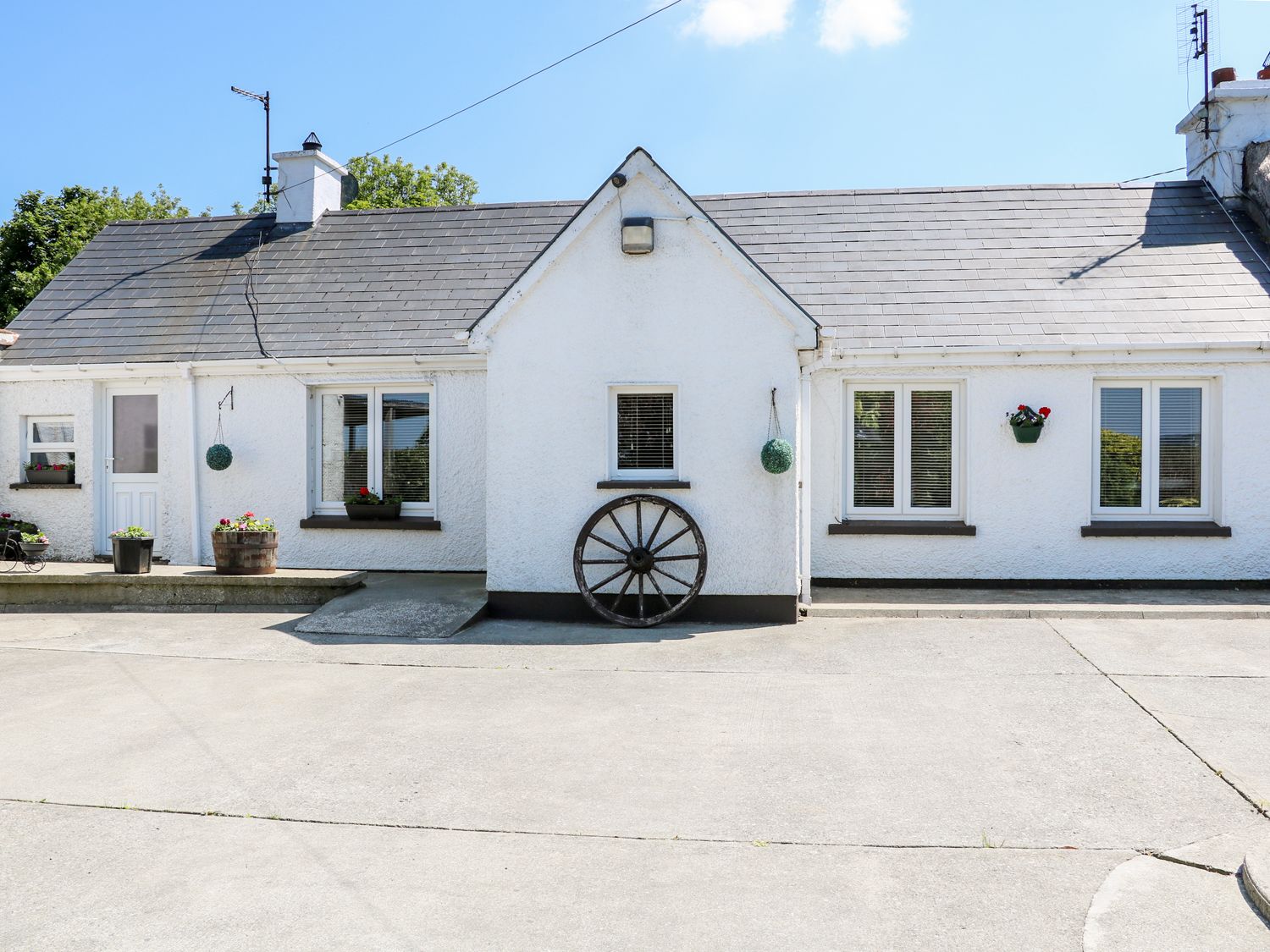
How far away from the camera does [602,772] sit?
5.17m

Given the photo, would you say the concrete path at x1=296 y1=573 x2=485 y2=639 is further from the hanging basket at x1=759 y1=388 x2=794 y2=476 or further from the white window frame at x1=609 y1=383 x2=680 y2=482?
the hanging basket at x1=759 y1=388 x2=794 y2=476

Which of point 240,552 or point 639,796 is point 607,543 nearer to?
point 240,552

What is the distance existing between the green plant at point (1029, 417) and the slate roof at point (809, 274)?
0.77 metres

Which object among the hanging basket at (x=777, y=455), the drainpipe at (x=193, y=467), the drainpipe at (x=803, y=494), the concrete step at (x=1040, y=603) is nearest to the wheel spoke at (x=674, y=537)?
the hanging basket at (x=777, y=455)

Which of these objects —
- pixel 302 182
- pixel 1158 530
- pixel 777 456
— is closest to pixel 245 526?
pixel 777 456

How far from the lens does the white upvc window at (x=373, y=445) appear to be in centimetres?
1178

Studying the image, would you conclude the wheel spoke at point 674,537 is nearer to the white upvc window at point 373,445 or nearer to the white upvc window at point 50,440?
the white upvc window at point 373,445

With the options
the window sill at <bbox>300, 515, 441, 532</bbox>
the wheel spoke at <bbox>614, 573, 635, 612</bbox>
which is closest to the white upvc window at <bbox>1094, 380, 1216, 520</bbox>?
the wheel spoke at <bbox>614, 573, 635, 612</bbox>

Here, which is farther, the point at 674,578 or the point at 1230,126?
the point at 1230,126

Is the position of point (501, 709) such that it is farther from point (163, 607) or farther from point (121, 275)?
point (121, 275)

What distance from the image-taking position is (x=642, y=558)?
363 inches

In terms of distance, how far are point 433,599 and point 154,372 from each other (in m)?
5.32

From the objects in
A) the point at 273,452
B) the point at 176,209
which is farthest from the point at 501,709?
the point at 176,209

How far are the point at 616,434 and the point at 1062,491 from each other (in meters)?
5.25
